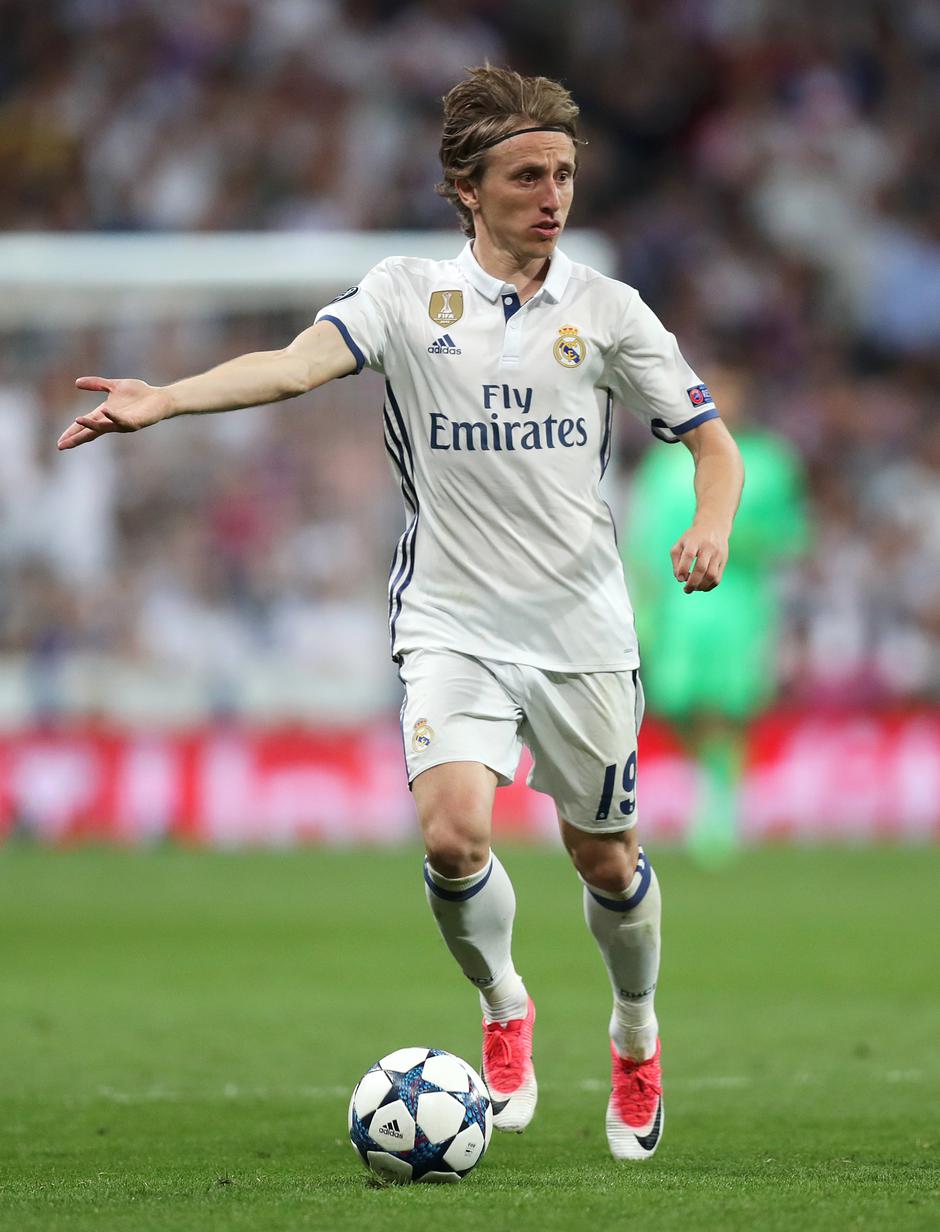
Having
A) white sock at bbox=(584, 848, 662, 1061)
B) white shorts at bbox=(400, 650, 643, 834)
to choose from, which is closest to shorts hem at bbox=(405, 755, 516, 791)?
white shorts at bbox=(400, 650, 643, 834)

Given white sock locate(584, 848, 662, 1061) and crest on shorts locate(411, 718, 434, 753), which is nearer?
crest on shorts locate(411, 718, 434, 753)

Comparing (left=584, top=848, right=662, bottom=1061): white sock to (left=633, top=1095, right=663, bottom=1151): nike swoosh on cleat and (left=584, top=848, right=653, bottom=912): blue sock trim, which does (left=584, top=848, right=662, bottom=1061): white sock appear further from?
(left=633, top=1095, right=663, bottom=1151): nike swoosh on cleat

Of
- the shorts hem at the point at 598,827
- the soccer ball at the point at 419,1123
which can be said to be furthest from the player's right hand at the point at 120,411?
the soccer ball at the point at 419,1123

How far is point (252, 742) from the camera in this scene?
1456 centimetres

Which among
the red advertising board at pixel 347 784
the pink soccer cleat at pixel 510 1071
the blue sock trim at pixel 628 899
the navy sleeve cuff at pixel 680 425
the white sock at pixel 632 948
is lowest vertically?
the red advertising board at pixel 347 784

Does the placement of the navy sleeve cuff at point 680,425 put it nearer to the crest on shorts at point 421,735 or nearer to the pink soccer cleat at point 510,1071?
the crest on shorts at point 421,735

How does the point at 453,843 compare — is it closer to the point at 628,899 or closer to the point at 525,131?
the point at 628,899

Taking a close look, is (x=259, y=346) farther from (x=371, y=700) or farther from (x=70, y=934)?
(x=70, y=934)

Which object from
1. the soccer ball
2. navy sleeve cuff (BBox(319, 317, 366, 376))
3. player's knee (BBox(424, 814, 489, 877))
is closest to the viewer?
the soccer ball

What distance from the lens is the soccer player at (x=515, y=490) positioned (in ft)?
16.9

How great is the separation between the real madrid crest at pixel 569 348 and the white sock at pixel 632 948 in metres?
1.24

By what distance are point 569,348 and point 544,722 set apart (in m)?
0.89

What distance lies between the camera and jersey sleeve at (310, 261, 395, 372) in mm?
5133

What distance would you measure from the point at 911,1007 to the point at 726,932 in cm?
234
